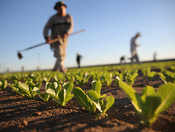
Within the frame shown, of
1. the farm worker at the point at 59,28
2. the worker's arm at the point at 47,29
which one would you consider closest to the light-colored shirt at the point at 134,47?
the farm worker at the point at 59,28

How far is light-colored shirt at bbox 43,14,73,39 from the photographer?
6224 millimetres

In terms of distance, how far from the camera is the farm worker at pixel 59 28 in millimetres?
6223

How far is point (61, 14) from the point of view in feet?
Result: 20.9

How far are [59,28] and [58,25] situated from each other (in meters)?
0.16

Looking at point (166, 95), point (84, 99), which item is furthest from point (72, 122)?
point (166, 95)

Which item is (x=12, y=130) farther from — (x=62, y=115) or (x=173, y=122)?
(x=173, y=122)

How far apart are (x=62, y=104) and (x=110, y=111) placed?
1.51ft

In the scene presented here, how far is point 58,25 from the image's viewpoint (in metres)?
6.32

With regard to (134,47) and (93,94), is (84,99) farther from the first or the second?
(134,47)

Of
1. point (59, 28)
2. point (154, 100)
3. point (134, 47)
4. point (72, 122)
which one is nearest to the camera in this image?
point (154, 100)

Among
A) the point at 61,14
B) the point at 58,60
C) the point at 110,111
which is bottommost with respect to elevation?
the point at 110,111

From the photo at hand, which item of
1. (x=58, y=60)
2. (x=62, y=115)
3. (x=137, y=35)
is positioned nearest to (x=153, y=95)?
(x=62, y=115)

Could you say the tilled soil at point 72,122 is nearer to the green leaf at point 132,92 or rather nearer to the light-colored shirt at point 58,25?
the green leaf at point 132,92

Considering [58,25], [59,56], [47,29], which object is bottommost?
[59,56]
